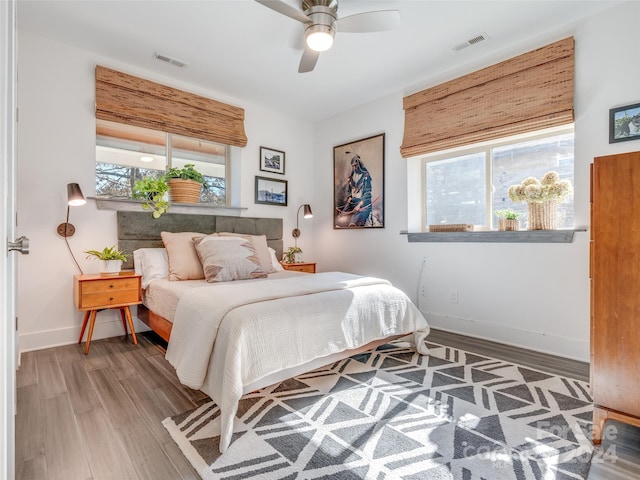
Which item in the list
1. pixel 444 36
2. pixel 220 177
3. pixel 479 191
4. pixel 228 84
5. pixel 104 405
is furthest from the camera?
pixel 220 177

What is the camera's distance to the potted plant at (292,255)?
4.27m

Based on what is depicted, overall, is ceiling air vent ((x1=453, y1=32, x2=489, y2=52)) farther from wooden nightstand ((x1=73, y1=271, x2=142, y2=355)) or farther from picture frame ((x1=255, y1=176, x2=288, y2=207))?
wooden nightstand ((x1=73, y1=271, x2=142, y2=355))

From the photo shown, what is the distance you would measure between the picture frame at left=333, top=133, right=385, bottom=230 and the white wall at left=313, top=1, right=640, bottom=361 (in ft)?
0.33

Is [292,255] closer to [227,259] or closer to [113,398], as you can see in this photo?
[227,259]

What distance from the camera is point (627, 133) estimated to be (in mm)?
2348

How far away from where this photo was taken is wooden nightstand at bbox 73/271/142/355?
263 centimetres

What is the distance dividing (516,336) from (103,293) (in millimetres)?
3524

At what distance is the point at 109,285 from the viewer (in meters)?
2.74

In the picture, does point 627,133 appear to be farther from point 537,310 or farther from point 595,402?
point 595,402

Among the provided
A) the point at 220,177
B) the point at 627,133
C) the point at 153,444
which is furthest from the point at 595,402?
the point at 220,177

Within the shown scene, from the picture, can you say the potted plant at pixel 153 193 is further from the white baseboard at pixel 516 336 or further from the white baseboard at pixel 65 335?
the white baseboard at pixel 516 336

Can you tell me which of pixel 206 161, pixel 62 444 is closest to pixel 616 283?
pixel 62 444

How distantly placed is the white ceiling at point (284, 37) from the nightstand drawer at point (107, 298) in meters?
2.14

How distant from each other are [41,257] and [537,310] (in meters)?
4.21
